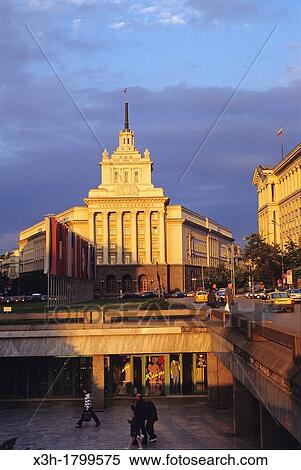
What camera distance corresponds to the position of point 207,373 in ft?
101

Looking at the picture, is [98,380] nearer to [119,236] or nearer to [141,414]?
[141,414]

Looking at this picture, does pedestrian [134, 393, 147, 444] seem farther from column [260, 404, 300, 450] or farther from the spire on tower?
the spire on tower

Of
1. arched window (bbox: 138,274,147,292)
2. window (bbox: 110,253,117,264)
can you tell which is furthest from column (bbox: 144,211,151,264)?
window (bbox: 110,253,117,264)

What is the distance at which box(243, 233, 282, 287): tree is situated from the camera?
77.3 meters

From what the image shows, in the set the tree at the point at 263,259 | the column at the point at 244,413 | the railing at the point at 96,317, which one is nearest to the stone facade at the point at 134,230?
the tree at the point at 263,259

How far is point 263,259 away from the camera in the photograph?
78125mm

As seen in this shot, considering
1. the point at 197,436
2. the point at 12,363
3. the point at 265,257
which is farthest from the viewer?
the point at 265,257

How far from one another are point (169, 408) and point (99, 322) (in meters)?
4.71

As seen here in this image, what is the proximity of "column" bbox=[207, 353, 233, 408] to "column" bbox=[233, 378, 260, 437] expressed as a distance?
5951 mm
